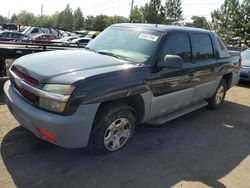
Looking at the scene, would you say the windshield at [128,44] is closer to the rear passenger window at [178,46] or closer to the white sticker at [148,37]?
the white sticker at [148,37]

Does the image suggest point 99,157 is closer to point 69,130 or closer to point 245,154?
point 69,130

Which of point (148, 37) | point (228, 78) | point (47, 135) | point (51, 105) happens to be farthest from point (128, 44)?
point (228, 78)

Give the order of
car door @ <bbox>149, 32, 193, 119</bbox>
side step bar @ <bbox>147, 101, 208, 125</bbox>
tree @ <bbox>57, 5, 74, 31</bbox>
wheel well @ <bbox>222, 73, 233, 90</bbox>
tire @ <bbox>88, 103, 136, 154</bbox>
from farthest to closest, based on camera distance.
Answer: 1. tree @ <bbox>57, 5, 74, 31</bbox>
2. wheel well @ <bbox>222, 73, 233, 90</bbox>
3. side step bar @ <bbox>147, 101, 208, 125</bbox>
4. car door @ <bbox>149, 32, 193, 119</bbox>
5. tire @ <bbox>88, 103, 136, 154</bbox>

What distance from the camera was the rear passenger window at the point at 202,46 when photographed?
5.14m

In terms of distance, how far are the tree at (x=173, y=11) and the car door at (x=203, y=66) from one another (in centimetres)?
4253

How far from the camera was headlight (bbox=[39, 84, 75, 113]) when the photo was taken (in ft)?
10.2

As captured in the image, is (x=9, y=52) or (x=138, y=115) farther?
(x=9, y=52)

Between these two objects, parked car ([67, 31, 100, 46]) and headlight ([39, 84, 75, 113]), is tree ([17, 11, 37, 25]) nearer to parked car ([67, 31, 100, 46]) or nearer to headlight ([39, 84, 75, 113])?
parked car ([67, 31, 100, 46])

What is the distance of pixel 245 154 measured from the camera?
14.5 feet

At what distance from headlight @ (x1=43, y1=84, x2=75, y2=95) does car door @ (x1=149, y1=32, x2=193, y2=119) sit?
1.34 m

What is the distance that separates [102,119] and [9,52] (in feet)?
11.9

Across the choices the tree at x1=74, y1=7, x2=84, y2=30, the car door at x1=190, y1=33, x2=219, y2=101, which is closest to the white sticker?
the car door at x1=190, y1=33, x2=219, y2=101

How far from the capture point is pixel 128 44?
14.5 ft

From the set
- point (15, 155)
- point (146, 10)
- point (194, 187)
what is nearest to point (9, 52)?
point (15, 155)
